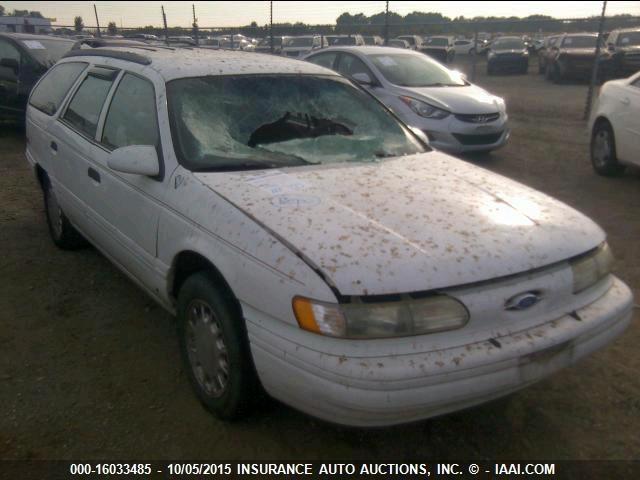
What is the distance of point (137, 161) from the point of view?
115 inches

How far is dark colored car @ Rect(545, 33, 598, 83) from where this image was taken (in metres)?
18.8

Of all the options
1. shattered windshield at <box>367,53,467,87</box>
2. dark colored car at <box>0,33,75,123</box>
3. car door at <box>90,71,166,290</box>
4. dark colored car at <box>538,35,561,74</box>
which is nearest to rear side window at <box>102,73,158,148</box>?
car door at <box>90,71,166,290</box>

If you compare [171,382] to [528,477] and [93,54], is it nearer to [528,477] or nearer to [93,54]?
[528,477]

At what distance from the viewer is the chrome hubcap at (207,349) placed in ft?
8.54

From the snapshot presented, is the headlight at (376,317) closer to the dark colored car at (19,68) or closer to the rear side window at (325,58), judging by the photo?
the rear side window at (325,58)

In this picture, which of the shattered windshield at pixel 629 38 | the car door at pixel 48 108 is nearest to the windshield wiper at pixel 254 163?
the car door at pixel 48 108

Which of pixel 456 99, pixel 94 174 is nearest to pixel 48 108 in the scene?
pixel 94 174

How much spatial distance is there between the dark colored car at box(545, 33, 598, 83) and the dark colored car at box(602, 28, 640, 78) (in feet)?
2.02

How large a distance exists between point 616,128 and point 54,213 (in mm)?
6023

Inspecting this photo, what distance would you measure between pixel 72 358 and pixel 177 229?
3.59ft

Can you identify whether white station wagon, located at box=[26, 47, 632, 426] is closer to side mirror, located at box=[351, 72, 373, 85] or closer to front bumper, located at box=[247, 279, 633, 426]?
front bumper, located at box=[247, 279, 633, 426]

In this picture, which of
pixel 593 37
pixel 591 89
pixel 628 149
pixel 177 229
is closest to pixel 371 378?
pixel 177 229

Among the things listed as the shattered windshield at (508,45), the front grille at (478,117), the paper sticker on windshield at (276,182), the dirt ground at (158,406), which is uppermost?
the paper sticker on windshield at (276,182)

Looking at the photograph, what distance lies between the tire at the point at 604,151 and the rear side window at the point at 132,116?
5.72 metres
